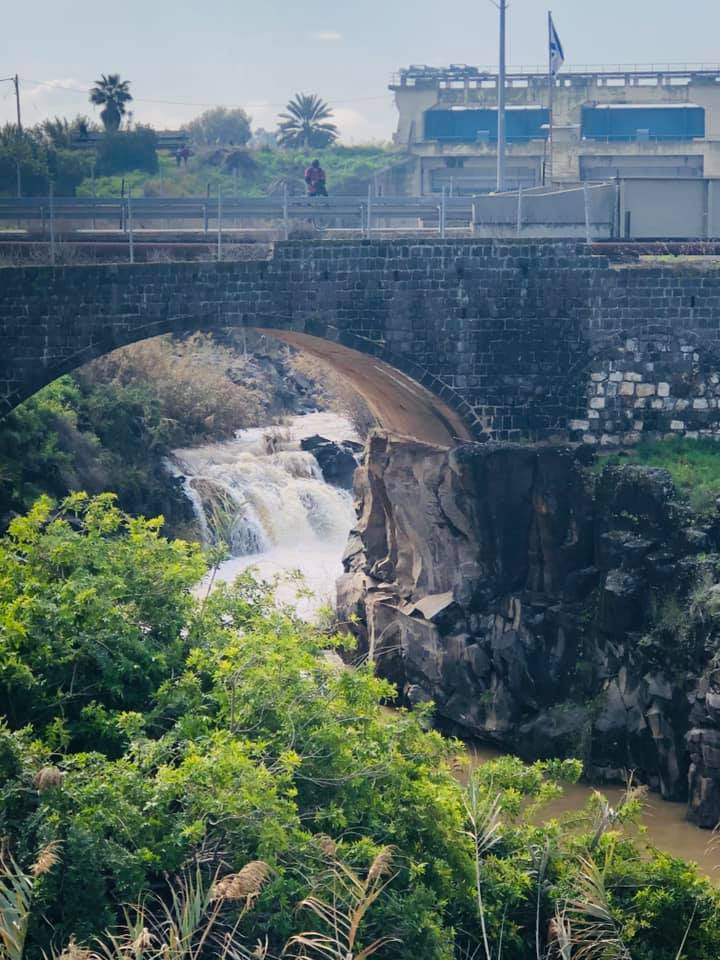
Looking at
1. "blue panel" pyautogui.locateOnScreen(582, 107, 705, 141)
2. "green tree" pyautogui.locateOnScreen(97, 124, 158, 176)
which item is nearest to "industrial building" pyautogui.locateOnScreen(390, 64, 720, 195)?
"blue panel" pyautogui.locateOnScreen(582, 107, 705, 141)

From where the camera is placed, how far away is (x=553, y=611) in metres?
25.9

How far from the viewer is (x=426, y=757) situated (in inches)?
653

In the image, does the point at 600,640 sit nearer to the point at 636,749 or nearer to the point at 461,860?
the point at 636,749

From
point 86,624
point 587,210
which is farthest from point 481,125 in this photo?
point 86,624

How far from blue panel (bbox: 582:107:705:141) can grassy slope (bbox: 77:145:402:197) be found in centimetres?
905

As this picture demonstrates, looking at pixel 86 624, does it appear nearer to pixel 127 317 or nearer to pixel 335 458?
pixel 127 317

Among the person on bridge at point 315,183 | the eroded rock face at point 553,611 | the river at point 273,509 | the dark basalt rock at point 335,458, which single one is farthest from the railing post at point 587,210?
the dark basalt rock at point 335,458

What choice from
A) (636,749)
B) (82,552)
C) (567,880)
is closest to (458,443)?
(636,749)

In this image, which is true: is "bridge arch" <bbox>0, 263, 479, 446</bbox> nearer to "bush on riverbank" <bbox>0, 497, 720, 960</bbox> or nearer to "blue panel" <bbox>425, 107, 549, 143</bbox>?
"bush on riverbank" <bbox>0, 497, 720, 960</bbox>

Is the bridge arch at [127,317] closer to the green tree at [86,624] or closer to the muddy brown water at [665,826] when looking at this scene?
the muddy brown water at [665,826]

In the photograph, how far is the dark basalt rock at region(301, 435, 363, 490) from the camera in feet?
127

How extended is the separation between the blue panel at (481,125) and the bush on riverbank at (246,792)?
48564mm

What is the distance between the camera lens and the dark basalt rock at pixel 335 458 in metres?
38.8

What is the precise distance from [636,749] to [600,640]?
1955mm
